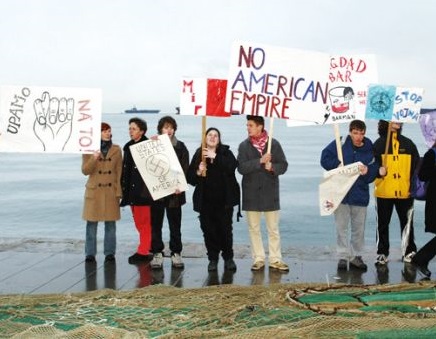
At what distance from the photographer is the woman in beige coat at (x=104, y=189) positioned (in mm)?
8195

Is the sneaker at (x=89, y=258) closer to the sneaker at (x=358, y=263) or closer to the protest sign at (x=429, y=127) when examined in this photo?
the sneaker at (x=358, y=263)

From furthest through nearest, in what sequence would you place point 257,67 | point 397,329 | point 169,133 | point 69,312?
point 169,133
point 257,67
point 69,312
point 397,329

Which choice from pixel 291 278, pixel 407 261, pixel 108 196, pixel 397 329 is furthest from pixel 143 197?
pixel 397 329

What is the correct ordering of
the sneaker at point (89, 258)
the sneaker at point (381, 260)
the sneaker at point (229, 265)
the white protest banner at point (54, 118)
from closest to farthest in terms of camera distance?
the white protest banner at point (54, 118) < the sneaker at point (229, 265) < the sneaker at point (381, 260) < the sneaker at point (89, 258)

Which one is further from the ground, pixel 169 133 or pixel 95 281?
pixel 169 133

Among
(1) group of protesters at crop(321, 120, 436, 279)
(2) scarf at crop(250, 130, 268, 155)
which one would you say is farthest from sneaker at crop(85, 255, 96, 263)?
(1) group of protesters at crop(321, 120, 436, 279)

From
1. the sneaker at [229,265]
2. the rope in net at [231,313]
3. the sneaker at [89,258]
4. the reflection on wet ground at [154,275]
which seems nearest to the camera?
the rope in net at [231,313]

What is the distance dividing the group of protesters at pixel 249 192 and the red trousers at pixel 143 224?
13 mm

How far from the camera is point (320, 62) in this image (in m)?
7.38

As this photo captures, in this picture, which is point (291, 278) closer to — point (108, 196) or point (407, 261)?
point (407, 261)

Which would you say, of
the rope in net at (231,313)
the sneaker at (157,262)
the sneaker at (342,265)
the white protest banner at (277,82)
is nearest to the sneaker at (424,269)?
the sneaker at (342,265)

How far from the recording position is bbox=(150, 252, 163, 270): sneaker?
7.93 m

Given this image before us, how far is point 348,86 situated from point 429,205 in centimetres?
176

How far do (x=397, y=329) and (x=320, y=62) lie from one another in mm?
3738
